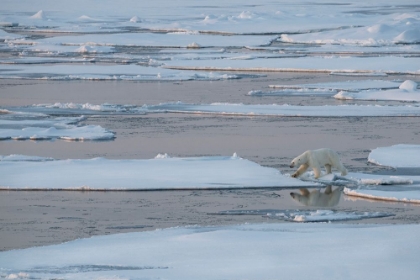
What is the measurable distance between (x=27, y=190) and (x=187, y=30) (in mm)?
25299

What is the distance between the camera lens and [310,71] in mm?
21906

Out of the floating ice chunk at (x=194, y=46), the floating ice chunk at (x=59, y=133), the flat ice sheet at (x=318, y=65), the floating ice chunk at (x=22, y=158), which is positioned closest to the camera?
the floating ice chunk at (x=22, y=158)

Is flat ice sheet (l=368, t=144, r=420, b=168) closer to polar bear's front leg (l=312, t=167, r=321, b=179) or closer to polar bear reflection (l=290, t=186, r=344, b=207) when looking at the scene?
polar bear's front leg (l=312, t=167, r=321, b=179)

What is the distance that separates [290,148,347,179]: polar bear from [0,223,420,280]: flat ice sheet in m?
2.18

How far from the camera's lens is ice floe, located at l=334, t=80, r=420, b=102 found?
55.2ft

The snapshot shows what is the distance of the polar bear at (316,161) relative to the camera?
9.61m

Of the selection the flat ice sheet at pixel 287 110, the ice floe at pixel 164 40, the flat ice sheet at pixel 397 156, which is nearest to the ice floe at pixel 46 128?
the flat ice sheet at pixel 287 110

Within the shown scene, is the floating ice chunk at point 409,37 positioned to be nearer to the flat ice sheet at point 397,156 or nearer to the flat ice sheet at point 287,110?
the flat ice sheet at point 287,110

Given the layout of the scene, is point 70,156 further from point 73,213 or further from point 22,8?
point 22,8

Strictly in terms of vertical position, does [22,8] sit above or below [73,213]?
above

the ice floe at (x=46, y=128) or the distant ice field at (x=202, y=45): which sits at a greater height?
the distant ice field at (x=202, y=45)

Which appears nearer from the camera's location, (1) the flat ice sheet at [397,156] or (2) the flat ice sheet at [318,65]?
(1) the flat ice sheet at [397,156]

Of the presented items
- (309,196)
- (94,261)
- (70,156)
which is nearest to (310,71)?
(70,156)

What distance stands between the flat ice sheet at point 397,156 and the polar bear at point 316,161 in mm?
965
